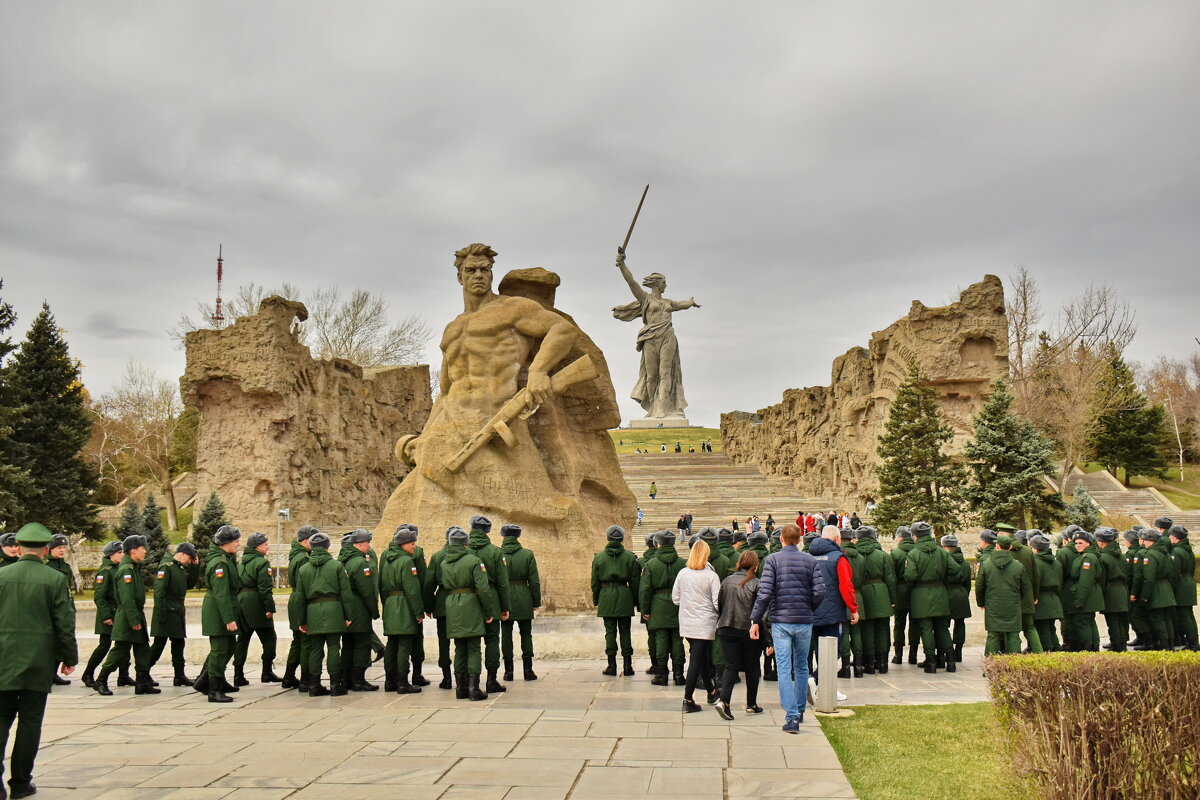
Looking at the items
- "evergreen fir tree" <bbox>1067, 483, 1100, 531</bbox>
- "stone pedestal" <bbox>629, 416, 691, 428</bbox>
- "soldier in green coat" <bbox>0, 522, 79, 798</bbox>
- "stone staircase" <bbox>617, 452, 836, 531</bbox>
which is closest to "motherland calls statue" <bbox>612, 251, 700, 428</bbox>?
"stone pedestal" <bbox>629, 416, 691, 428</bbox>

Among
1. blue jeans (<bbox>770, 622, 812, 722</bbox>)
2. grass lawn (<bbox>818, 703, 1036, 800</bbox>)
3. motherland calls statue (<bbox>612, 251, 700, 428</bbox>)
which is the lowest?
grass lawn (<bbox>818, 703, 1036, 800</bbox>)

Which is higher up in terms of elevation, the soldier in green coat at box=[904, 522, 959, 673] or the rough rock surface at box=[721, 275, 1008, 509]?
the rough rock surface at box=[721, 275, 1008, 509]

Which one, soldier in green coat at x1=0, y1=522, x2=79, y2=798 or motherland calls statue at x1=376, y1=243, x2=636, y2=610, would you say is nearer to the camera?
soldier in green coat at x1=0, y1=522, x2=79, y2=798

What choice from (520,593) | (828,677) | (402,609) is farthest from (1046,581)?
(402,609)

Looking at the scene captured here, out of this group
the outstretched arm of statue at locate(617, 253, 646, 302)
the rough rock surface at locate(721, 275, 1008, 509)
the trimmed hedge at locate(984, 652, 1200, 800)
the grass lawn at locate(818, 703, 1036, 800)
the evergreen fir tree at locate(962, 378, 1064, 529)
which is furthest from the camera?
the outstretched arm of statue at locate(617, 253, 646, 302)

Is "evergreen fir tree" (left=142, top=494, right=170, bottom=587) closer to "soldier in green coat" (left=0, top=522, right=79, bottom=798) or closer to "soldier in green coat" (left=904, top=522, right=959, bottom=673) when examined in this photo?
"soldier in green coat" (left=0, top=522, right=79, bottom=798)

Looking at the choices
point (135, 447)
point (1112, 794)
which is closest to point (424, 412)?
point (135, 447)

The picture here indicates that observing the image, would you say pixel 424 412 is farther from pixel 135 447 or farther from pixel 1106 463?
pixel 1106 463

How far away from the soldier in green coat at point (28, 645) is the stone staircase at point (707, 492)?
24121mm

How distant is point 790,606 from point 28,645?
5.03 m

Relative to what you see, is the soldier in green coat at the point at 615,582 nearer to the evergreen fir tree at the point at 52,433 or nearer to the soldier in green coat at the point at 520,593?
the soldier in green coat at the point at 520,593

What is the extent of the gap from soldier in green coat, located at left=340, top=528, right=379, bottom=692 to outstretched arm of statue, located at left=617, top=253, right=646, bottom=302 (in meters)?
28.9

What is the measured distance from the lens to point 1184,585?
408 inches

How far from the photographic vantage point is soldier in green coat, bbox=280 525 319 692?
8.35m
